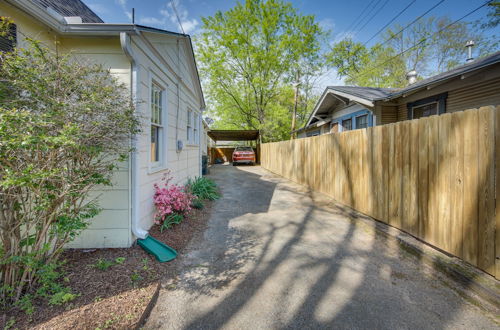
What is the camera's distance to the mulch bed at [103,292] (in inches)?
70.7

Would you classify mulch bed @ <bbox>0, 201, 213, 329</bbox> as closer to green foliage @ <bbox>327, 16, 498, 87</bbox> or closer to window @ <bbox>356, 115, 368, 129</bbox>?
window @ <bbox>356, 115, 368, 129</bbox>

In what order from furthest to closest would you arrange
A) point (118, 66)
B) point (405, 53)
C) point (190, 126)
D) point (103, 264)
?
point (405, 53), point (190, 126), point (118, 66), point (103, 264)

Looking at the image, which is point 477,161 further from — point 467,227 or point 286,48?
point 286,48

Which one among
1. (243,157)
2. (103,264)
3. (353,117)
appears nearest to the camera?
(103,264)

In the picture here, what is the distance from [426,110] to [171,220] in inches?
339

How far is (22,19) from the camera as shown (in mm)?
2643

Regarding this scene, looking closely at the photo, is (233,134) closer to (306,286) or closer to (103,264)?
(103,264)

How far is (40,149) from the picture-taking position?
72.7 inches

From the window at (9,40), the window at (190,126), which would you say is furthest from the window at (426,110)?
the window at (9,40)

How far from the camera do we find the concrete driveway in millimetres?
1948

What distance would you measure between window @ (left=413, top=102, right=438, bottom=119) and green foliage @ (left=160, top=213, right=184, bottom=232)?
824cm

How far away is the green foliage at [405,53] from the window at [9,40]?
18402 millimetres

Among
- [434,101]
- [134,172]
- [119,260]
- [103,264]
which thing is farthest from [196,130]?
[434,101]

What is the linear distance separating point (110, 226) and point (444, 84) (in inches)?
354
